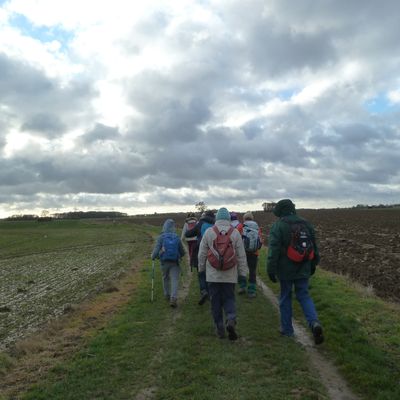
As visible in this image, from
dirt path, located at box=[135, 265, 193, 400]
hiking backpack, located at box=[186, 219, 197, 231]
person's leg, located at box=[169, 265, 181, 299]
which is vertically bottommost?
dirt path, located at box=[135, 265, 193, 400]

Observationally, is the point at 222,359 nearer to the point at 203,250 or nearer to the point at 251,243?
the point at 203,250

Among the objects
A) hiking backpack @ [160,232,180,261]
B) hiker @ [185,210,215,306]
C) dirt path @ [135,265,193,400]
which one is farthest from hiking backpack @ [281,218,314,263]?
hiking backpack @ [160,232,180,261]

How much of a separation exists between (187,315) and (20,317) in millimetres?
5080

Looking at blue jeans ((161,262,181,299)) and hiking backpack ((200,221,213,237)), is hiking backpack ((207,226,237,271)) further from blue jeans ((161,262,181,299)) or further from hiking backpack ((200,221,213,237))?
blue jeans ((161,262,181,299))

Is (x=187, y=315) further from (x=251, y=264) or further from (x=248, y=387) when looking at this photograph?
(x=248, y=387)

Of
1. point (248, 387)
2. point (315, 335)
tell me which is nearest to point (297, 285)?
point (315, 335)

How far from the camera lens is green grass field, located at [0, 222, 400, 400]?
244 inches

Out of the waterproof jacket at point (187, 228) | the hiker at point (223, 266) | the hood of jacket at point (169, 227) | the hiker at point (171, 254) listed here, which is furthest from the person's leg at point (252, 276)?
the hiker at point (223, 266)

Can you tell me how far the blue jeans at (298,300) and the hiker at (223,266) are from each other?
880 millimetres

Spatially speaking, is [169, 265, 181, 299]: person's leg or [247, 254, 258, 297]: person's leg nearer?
[169, 265, 181, 299]: person's leg

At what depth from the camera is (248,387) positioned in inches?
242

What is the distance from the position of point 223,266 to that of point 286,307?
1530 millimetres

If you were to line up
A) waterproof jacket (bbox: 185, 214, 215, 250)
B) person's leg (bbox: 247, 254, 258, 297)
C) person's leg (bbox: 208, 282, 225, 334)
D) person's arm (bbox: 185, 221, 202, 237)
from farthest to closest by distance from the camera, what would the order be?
person's leg (bbox: 247, 254, 258, 297) < person's arm (bbox: 185, 221, 202, 237) < waterproof jacket (bbox: 185, 214, 215, 250) < person's leg (bbox: 208, 282, 225, 334)

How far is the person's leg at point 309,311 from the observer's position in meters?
7.90
